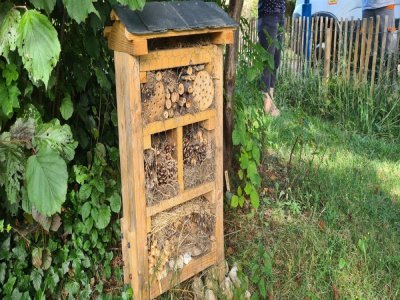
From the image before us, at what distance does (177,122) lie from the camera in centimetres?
294

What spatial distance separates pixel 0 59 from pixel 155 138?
0.89 meters

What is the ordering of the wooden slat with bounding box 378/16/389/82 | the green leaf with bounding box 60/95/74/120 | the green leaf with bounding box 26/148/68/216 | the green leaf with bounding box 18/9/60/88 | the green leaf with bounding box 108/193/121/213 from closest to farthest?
the green leaf with bounding box 18/9/60/88
the green leaf with bounding box 26/148/68/216
the green leaf with bounding box 60/95/74/120
the green leaf with bounding box 108/193/121/213
the wooden slat with bounding box 378/16/389/82

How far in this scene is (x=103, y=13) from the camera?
113 inches

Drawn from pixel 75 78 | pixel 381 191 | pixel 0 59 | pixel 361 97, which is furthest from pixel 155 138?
pixel 361 97

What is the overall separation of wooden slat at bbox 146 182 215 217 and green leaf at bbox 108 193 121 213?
37 centimetres

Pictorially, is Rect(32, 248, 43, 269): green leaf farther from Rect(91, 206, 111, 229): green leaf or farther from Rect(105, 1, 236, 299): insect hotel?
Rect(105, 1, 236, 299): insect hotel

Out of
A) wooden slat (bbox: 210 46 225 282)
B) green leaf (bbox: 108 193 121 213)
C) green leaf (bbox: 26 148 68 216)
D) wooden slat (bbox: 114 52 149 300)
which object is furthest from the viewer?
green leaf (bbox: 108 193 121 213)

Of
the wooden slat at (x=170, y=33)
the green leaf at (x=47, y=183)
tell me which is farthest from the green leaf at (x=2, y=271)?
the wooden slat at (x=170, y=33)

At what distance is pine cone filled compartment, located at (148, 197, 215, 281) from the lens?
3023 mm

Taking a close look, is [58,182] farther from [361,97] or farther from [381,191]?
[361,97]

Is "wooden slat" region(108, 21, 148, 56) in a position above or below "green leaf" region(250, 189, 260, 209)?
above

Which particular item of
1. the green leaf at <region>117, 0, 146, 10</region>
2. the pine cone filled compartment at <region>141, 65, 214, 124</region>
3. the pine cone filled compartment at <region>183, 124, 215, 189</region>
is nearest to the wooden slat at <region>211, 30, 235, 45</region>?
the pine cone filled compartment at <region>141, 65, 214, 124</region>

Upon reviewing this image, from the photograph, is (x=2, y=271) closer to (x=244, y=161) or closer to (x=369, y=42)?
(x=244, y=161)

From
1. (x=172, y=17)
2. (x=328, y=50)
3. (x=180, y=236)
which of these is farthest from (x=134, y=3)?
(x=328, y=50)
